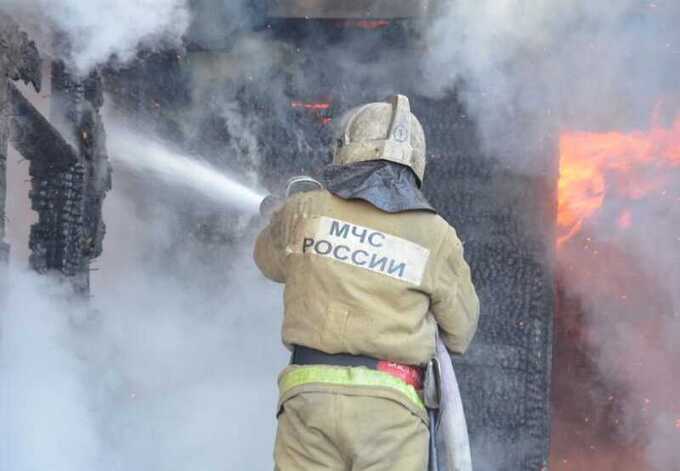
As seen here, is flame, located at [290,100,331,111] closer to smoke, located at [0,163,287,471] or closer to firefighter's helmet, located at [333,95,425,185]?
smoke, located at [0,163,287,471]

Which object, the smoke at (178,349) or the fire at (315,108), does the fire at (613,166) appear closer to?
the fire at (315,108)

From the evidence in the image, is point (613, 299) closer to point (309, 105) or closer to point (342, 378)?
point (309, 105)

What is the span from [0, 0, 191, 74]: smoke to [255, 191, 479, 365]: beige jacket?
6.04ft

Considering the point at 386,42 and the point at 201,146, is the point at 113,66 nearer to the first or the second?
the point at 201,146

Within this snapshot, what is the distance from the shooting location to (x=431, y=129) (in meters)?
6.14

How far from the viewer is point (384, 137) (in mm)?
3938

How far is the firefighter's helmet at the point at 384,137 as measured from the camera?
391 centimetres

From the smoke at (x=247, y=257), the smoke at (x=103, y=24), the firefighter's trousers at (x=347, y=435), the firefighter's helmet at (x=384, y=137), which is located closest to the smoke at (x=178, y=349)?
the smoke at (x=247, y=257)

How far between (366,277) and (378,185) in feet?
1.31

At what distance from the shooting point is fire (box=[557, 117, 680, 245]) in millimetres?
6105

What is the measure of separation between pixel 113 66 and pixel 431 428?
132 inches

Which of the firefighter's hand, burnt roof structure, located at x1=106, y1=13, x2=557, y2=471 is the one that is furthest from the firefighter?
burnt roof structure, located at x1=106, y1=13, x2=557, y2=471

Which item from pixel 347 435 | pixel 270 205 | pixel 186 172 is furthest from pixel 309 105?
pixel 347 435

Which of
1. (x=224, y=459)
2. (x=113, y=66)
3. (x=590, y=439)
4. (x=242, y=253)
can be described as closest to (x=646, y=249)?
(x=590, y=439)
